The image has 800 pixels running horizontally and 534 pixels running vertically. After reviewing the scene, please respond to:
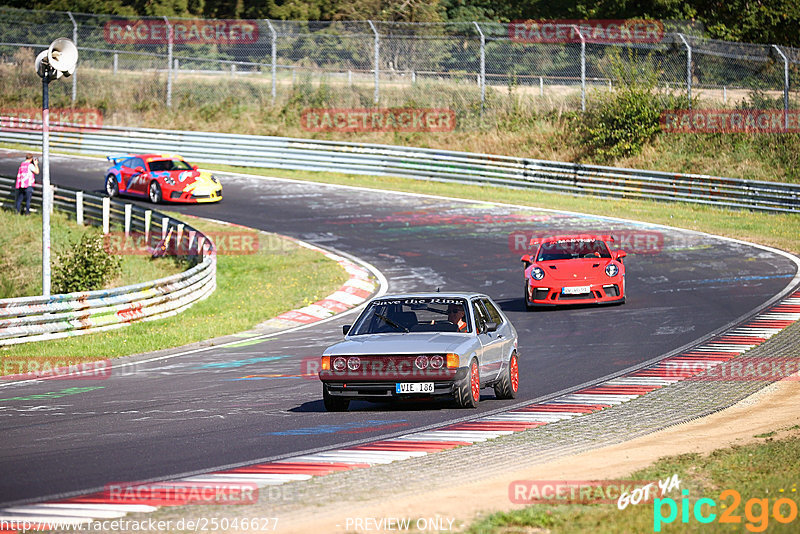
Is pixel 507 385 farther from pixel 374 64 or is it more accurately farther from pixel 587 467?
pixel 374 64

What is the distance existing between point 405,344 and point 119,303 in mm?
9304

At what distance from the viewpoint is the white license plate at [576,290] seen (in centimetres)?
1900

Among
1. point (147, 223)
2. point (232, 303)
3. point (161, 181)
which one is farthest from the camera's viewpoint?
point (161, 181)

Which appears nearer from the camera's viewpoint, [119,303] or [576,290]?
[119,303]

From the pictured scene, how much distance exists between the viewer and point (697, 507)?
22.0 ft

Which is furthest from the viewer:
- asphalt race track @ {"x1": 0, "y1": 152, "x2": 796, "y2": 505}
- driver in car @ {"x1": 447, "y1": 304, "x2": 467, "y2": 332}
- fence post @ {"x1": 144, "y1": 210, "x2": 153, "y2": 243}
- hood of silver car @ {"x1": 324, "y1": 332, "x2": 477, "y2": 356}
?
fence post @ {"x1": 144, "y1": 210, "x2": 153, "y2": 243}

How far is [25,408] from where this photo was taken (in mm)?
11656

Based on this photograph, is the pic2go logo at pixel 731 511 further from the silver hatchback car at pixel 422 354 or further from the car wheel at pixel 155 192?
the car wheel at pixel 155 192

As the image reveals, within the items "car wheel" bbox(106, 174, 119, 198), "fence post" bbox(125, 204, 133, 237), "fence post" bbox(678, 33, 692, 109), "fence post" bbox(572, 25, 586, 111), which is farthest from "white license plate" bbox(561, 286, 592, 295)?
"car wheel" bbox(106, 174, 119, 198)

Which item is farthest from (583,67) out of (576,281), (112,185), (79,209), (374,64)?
(576,281)

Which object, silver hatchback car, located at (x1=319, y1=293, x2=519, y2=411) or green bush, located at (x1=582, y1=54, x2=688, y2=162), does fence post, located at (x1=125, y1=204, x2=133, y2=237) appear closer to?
green bush, located at (x1=582, y1=54, x2=688, y2=162)

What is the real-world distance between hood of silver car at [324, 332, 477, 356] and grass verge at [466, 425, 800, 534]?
3200mm

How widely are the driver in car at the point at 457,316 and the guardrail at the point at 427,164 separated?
21.2 metres

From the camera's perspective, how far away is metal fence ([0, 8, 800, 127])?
35031mm
